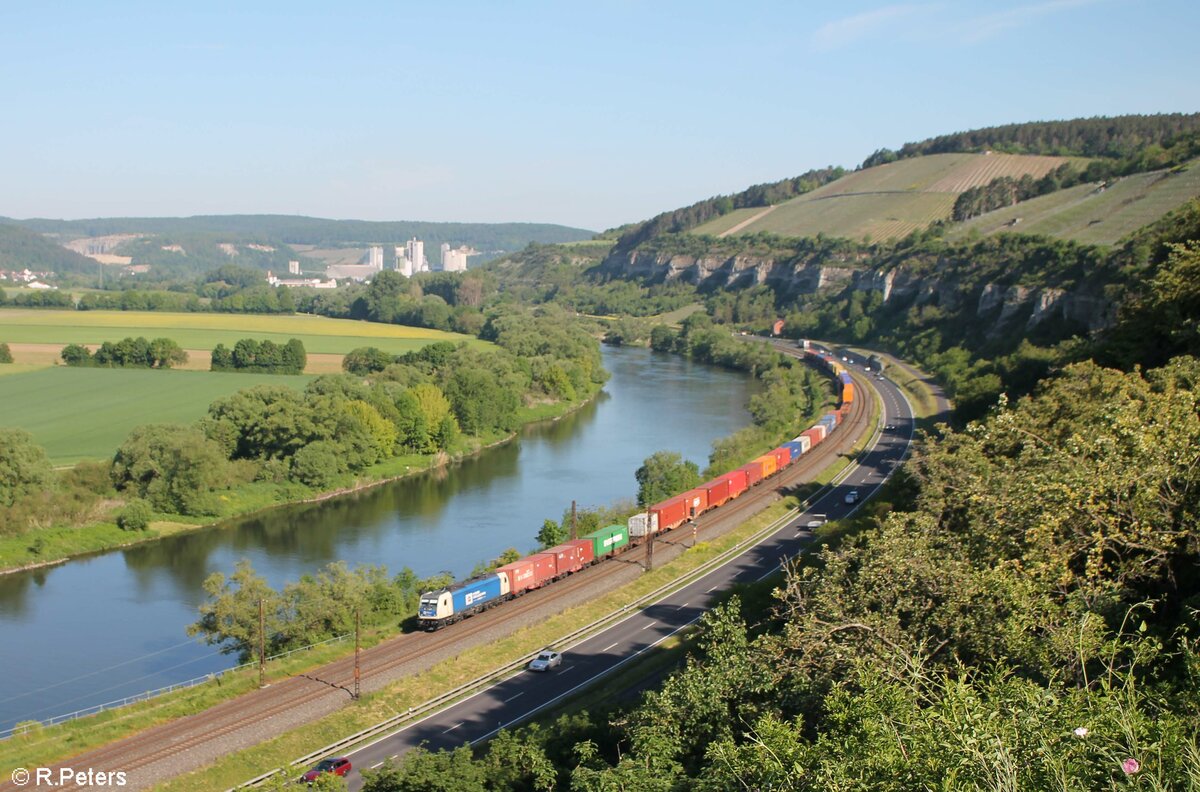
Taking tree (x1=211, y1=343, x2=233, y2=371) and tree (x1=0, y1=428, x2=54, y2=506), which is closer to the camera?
tree (x1=0, y1=428, x2=54, y2=506)

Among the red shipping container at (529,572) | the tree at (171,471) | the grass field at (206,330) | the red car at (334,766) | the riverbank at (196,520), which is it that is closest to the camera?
the red car at (334,766)

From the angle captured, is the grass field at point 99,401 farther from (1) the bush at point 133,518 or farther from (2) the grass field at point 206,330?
(2) the grass field at point 206,330

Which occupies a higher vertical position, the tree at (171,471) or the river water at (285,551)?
→ the tree at (171,471)

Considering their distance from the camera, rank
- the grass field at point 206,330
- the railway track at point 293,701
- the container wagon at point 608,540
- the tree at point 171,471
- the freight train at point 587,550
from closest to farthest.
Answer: the railway track at point 293,701, the freight train at point 587,550, the container wagon at point 608,540, the tree at point 171,471, the grass field at point 206,330

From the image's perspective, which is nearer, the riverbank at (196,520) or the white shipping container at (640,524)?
the white shipping container at (640,524)

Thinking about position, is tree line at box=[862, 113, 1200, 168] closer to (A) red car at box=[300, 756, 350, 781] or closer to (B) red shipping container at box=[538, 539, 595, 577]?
(B) red shipping container at box=[538, 539, 595, 577]

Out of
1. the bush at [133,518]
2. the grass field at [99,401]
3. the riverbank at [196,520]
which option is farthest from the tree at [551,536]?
the grass field at [99,401]

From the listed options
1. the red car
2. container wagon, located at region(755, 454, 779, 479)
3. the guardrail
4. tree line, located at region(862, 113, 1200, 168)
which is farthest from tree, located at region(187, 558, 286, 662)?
tree line, located at region(862, 113, 1200, 168)
